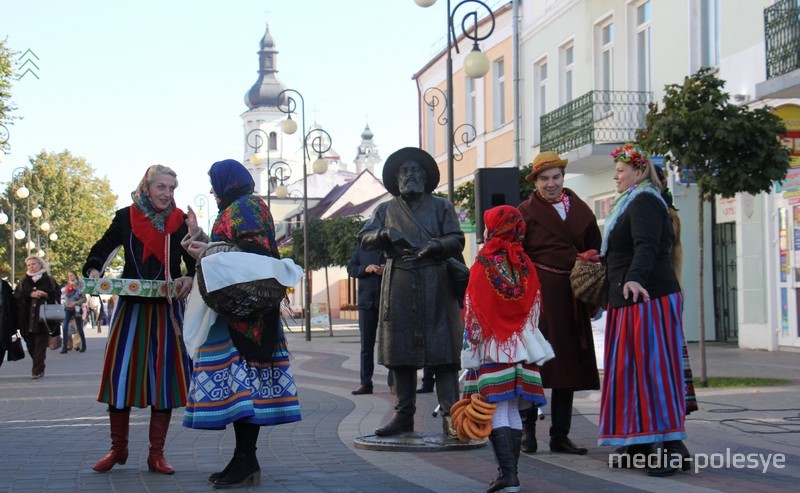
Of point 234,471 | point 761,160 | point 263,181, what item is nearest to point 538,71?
point 761,160

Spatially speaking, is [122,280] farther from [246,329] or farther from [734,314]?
[734,314]

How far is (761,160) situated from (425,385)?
4.34 metres

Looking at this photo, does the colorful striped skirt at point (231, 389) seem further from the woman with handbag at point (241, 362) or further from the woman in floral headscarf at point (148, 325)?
the woman in floral headscarf at point (148, 325)

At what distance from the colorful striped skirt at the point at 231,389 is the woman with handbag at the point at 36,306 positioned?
1172 centimetres

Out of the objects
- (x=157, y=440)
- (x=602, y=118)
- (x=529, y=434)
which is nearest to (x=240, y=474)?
(x=157, y=440)

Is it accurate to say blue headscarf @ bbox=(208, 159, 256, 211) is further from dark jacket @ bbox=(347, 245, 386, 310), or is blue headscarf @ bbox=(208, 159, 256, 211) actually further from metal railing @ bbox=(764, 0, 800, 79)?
metal railing @ bbox=(764, 0, 800, 79)

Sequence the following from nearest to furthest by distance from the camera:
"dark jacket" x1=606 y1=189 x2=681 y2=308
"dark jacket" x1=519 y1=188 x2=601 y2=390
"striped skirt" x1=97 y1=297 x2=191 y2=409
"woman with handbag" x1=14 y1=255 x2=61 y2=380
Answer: "dark jacket" x1=606 y1=189 x2=681 y2=308
"striped skirt" x1=97 y1=297 x2=191 y2=409
"dark jacket" x1=519 y1=188 x2=601 y2=390
"woman with handbag" x1=14 y1=255 x2=61 y2=380

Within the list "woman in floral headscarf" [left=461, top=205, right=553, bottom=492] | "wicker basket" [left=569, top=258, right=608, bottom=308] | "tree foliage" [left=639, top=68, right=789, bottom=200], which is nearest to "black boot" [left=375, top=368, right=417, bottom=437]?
"wicker basket" [left=569, top=258, right=608, bottom=308]

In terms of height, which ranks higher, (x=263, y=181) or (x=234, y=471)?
(x=263, y=181)

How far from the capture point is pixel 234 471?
6488 millimetres

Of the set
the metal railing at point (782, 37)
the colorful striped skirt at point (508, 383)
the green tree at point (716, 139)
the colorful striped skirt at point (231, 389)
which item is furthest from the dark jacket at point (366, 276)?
the metal railing at point (782, 37)

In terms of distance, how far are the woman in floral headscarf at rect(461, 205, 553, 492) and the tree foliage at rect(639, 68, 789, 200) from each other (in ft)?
20.0

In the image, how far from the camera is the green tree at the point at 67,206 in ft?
261

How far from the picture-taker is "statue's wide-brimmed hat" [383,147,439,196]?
8227 millimetres
